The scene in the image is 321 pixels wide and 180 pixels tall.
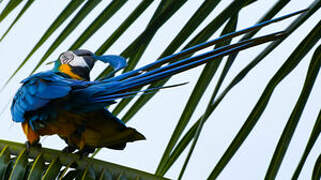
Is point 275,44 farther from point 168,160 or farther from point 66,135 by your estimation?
point 66,135

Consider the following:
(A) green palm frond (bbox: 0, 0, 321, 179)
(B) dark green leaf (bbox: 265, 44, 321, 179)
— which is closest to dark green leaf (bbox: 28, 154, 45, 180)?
(A) green palm frond (bbox: 0, 0, 321, 179)

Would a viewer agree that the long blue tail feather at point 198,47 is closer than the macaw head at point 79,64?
Yes

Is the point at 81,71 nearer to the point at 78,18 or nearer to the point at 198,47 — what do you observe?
the point at 78,18

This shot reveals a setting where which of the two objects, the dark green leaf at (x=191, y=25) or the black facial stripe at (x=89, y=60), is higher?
the dark green leaf at (x=191, y=25)

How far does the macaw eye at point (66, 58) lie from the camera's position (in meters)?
1.17

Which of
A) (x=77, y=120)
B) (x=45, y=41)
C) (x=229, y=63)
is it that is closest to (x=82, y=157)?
(x=77, y=120)

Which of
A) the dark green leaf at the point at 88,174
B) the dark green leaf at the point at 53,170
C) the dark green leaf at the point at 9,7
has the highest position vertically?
the dark green leaf at the point at 9,7

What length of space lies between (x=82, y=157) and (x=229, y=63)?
0.39 metres

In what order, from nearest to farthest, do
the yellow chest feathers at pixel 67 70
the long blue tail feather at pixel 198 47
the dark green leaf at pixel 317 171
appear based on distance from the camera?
the long blue tail feather at pixel 198 47, the dark green leaf at pixel 317 171, the yellow chest feathers at pixel 67 70

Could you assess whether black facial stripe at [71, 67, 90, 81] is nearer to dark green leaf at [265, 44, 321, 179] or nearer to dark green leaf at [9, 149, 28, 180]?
dark green leaf at [9, 149, 28, 180]

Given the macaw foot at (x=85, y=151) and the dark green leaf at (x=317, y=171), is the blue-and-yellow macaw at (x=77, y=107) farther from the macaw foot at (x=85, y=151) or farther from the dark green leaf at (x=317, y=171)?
the dark green leaf at (x=317, y=171)

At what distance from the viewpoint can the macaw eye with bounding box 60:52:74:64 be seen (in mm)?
1173

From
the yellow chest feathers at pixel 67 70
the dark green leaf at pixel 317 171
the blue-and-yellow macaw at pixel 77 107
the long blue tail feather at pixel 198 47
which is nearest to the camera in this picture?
the long blue tail feather at pixel 198 47

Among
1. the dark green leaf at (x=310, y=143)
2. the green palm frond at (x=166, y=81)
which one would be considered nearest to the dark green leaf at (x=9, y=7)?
the green palm frond at (x=166, y=81)
